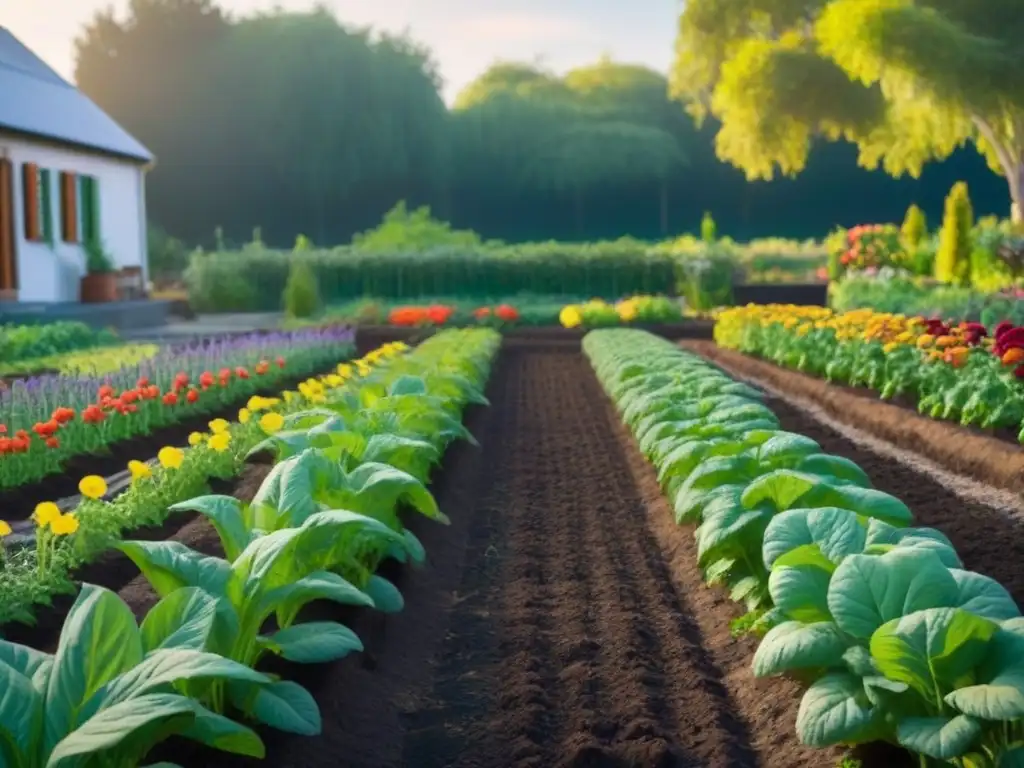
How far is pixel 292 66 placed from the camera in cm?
3416

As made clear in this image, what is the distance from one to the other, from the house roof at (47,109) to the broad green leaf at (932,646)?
1533 cm

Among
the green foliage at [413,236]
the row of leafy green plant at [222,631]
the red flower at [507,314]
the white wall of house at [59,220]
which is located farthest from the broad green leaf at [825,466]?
the green foliage at [413,236]

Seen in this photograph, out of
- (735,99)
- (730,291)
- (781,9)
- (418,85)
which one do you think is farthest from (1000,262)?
(418,85)

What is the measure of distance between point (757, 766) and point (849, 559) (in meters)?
0.64

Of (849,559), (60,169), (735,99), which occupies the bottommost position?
(849,559)

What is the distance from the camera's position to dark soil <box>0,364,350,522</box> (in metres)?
6.01

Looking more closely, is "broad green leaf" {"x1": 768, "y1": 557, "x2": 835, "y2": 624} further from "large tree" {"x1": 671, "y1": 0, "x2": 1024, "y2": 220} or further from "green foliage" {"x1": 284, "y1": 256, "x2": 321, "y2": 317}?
"large tree" {"x1": 671, "y1": 0, "x2": 1024, "y2": 220}

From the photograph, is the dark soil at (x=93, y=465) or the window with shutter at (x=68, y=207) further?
the window with shutter at (x=68, y=207)

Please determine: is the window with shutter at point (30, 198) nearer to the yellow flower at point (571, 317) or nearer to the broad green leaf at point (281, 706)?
the yellow flower at point (571, 317)

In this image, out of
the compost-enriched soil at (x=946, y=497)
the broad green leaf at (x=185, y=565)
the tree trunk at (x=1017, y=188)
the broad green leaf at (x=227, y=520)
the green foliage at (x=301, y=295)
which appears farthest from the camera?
the tree trunk at (x=1017, y=188)

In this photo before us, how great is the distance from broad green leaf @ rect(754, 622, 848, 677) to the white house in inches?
595

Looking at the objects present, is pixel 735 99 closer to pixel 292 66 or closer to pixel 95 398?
pixel 292 66

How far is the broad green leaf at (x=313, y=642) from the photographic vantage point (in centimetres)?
310

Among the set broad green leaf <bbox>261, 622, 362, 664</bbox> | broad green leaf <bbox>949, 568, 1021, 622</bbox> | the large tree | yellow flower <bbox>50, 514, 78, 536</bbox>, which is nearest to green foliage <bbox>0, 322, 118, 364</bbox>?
yellow flower <bbox>50, 514, 78, 536</bbox>
